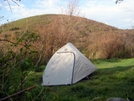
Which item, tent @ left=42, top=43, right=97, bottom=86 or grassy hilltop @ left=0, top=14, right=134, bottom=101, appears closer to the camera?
grassy hilltop @ left=0, top=14, right=134, bottom=101

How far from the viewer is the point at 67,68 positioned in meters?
9.93

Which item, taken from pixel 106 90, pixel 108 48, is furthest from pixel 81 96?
pixel 108 48

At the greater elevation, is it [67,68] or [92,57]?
[67,68]

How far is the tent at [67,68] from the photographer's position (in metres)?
9.56

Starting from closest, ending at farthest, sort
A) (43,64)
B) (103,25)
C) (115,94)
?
1. (115,94)
2. (43,64)
3. (103,25)

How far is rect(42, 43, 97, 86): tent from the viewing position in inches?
376

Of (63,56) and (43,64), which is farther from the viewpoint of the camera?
(43,64)

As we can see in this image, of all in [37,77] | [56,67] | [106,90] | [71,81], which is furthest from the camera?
[37,77]

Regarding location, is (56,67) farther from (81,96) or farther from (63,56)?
(81,96)

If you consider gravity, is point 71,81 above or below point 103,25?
below

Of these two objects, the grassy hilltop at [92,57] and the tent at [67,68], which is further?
the tent at [67,68]

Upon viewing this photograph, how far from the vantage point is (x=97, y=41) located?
18.7 meters

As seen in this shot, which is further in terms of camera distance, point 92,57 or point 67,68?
point 92,57

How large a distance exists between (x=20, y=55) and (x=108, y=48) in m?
15.8
